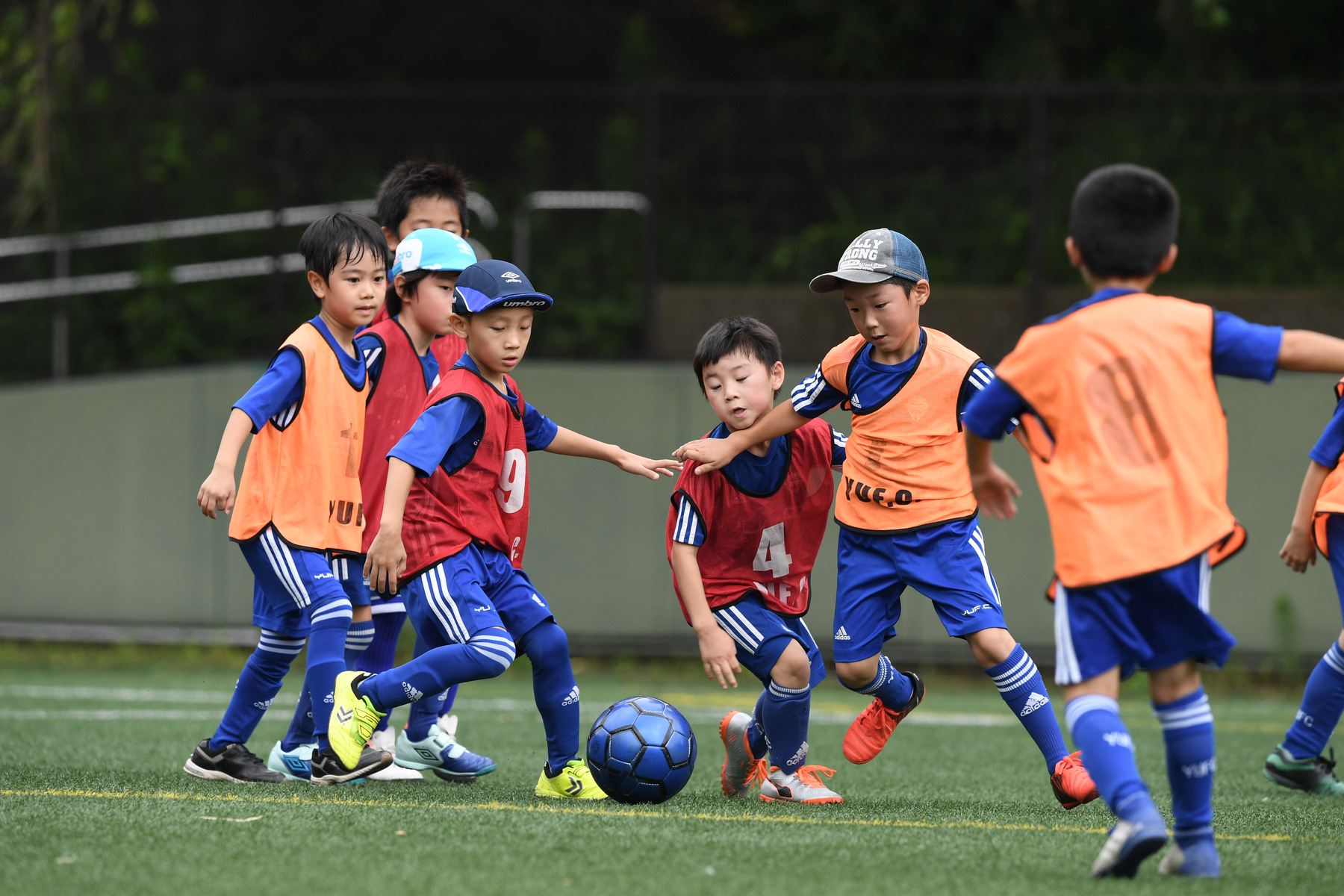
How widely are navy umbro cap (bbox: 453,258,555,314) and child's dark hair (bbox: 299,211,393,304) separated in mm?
518

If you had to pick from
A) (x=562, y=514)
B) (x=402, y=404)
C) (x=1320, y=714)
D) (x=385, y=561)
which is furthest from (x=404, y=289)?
(x=562, y=514)

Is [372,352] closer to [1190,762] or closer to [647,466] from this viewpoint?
[647,466]

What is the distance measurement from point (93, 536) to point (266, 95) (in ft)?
11.3

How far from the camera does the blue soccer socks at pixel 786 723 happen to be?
4887mm

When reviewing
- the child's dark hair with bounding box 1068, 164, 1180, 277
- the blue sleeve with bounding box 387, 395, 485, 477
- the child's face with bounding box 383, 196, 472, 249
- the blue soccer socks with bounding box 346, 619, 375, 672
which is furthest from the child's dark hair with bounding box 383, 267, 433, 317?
the child's dark hair with bounding box 1068, 164, 1180, 277

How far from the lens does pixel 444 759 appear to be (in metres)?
5.45

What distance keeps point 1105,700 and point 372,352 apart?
297 cm

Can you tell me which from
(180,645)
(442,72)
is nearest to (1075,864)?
(180,645)

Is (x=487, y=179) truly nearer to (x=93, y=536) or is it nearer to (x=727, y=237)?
(x=727, y=237)

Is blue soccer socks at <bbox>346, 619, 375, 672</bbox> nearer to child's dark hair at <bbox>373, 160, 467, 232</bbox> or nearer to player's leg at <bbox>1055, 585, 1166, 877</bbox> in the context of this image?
child's dark hair at <bbox>373, 160, 467, 232</bbox>

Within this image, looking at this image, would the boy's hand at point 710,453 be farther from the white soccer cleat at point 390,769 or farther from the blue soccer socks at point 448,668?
the white soccer cleat at point 390,769

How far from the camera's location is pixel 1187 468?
3.38m

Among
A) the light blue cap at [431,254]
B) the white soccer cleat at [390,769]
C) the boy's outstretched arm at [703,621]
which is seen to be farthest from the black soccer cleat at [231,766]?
the light blue cap at [431,254]

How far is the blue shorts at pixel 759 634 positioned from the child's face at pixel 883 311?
0.97 metres
